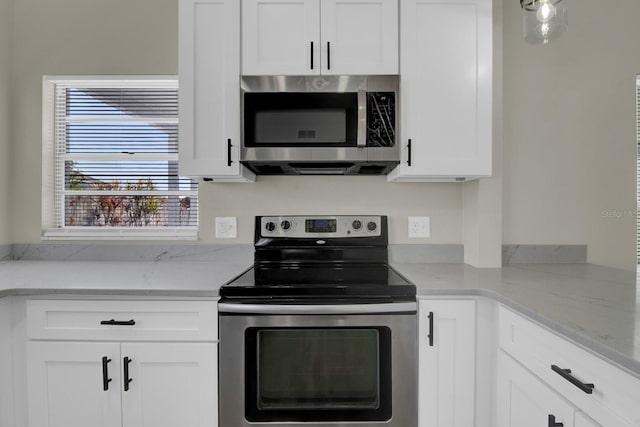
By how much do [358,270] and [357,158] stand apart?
550mm

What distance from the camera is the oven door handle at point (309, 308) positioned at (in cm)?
138

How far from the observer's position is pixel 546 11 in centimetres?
133

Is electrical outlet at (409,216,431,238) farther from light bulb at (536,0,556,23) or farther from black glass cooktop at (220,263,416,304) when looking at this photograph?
light bulb at (536,0,556,23)

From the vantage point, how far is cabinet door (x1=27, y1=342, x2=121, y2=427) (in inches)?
56.1

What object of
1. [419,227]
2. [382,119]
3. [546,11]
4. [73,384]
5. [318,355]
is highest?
[546,11]

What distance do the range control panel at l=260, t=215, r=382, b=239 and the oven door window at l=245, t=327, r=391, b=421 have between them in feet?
2.13

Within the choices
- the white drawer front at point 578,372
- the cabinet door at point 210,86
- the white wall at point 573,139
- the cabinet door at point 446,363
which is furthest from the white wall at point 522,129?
the white drawer front at point 578,372

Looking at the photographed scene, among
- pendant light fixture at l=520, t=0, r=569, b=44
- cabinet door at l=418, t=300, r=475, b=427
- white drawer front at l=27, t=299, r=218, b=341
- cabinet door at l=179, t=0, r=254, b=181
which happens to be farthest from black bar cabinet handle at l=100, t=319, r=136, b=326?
pendant light fixture at l=520, t=0, r=569, b=44

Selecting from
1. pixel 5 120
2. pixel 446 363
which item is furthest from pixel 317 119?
pixel 5 120

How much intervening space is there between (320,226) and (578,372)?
1266mm

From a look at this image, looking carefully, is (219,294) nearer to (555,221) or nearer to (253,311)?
(253,311)

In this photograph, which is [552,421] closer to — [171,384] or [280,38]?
[171,384]

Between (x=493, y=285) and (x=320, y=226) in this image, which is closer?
(x=493, y=285)

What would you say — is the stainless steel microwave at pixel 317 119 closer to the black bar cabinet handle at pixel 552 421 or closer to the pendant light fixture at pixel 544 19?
the pendant light fixture at pixel 544 19
